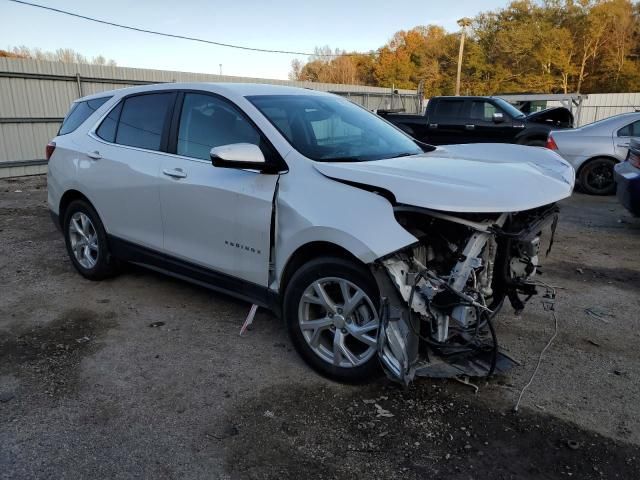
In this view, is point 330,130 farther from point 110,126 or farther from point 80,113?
point 80,113

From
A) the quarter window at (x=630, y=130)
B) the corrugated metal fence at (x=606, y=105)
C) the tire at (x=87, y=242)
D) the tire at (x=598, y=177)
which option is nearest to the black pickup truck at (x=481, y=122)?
the tire at (x=598, y=177)

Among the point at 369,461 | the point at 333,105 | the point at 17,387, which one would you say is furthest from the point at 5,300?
the point at 369,461

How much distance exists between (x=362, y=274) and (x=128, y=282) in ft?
9.86

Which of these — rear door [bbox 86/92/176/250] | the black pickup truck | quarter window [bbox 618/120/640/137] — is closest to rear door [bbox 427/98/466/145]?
the black pickup truck

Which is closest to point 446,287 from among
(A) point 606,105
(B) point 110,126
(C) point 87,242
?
(B) point 110,126

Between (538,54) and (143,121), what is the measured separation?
50.4m

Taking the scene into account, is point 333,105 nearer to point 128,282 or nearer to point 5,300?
point 128,282

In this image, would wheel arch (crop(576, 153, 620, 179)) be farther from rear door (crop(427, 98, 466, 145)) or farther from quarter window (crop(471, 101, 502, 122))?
rear door (crop(427, 98, 466, 145))

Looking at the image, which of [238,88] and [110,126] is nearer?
[238,88]

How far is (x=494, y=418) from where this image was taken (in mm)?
2828

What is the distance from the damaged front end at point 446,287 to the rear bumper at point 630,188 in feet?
13.0

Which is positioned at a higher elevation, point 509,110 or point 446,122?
point 509,110

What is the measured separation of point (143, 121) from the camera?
4293 mm

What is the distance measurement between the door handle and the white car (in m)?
0.01
